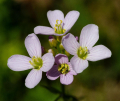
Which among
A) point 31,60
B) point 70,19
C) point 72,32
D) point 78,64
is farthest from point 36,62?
point 72,32

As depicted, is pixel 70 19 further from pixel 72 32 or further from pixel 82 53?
pixel 72 32

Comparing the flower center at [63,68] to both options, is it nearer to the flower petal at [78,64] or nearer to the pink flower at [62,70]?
the pink flower at [62,70]

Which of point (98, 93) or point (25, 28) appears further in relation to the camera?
point (25, 28)

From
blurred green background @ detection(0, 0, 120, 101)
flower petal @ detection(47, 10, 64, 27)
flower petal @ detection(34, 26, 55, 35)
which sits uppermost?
flower petal @ detection(47, 10, 64, 27)

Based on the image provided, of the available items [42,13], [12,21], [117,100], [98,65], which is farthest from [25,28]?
[117,100]

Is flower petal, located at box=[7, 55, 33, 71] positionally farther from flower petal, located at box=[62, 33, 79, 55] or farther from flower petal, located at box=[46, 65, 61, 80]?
flower petal, located at box=[62, 33, 79, 55]

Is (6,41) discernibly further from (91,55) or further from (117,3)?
(117,3)

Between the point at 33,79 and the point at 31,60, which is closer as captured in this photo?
the point at 33,79

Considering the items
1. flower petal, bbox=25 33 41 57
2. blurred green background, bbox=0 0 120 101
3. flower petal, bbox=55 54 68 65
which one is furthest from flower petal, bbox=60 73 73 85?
blurred green background, bbox=0 0 120 101
